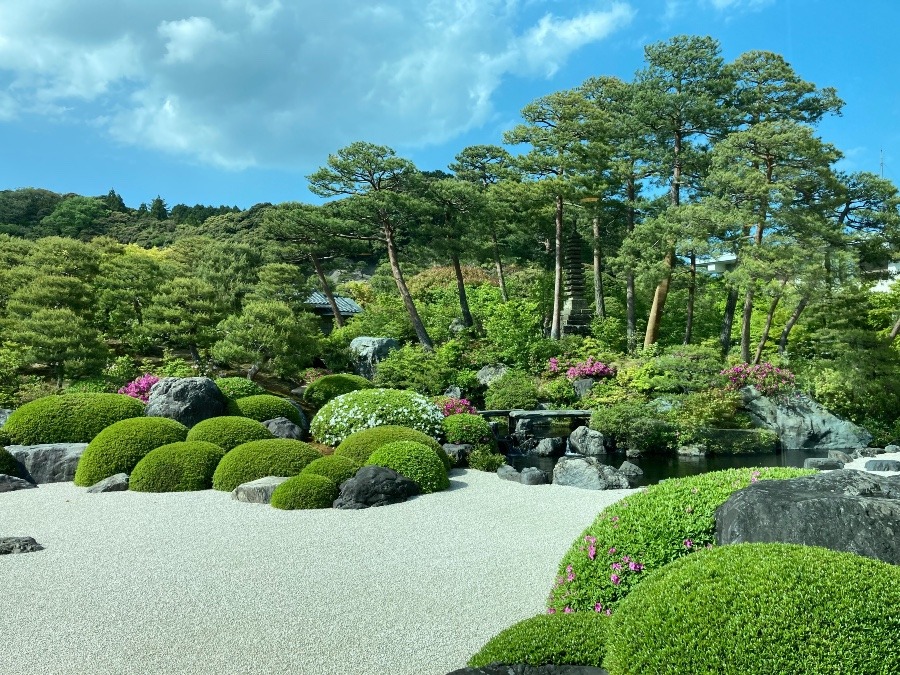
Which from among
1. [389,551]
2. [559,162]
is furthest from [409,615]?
[559,162]

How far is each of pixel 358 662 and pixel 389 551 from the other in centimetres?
221

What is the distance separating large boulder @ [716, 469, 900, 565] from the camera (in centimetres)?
297

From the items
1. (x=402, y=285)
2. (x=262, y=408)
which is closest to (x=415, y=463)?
(x=262, y=408)

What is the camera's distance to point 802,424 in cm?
1636

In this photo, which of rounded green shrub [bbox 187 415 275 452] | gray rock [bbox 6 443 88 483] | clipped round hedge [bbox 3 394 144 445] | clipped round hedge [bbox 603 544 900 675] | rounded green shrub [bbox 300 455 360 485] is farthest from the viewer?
clipped round hedge [bbox 3 394 144 445]

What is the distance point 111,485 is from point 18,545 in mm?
2764

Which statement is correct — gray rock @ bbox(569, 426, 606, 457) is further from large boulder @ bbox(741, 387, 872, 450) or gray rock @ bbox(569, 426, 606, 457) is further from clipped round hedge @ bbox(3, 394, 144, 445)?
clipped round hedge @ bbox(3, 394, 144, 445)

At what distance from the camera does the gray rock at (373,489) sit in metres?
7.82

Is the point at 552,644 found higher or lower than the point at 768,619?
lower

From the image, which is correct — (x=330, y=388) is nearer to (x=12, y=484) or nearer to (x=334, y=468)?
(x=12, y=484)

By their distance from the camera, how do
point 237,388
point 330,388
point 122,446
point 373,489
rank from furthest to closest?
point 330,388 → point 237,388 → point 122,446 → point 373,489

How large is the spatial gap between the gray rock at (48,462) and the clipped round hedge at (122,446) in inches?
11.7

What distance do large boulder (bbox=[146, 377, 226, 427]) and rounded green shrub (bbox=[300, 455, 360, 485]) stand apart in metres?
4.13

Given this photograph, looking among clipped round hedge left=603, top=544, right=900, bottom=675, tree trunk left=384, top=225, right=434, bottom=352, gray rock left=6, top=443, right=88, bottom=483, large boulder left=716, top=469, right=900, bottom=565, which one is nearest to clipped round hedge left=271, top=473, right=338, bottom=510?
gray rock left=6, top=443, right=88, bottom=483
